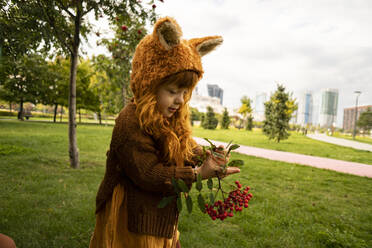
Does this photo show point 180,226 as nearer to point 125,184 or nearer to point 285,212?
point 285,212

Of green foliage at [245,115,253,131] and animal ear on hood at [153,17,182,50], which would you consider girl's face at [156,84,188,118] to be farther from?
green foliage at [245,115,253,131]

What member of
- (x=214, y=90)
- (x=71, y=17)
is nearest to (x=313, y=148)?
(x=71, y=17)

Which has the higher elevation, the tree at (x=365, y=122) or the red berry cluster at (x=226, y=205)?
the tree at (x=365, y=122)

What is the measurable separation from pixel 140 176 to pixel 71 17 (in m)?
5.17

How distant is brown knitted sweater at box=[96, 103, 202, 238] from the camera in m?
1.14

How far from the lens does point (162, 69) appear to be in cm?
122

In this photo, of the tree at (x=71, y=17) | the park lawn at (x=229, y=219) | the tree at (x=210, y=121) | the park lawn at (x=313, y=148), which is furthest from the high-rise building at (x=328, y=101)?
the tree at (x=71, y=17)

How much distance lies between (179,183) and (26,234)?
2814 millimetres

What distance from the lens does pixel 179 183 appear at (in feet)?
3.47

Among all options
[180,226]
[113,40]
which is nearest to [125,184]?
[180,226]

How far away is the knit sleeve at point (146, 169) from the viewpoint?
1136 millimetres

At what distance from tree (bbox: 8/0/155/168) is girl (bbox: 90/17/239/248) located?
3.03 m

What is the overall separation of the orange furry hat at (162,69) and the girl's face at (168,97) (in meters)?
0.04

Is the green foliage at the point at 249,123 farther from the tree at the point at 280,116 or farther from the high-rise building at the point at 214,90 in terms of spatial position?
the high-rise building at the point at 214,90
